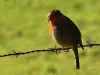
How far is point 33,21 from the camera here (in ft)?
71.8

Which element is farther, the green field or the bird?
the green field

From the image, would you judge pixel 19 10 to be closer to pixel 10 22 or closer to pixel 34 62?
pixel 10 22

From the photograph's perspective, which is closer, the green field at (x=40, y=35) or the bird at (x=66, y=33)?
the bird at (x=66, y=33)

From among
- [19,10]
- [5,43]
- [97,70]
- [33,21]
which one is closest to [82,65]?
[97,70]

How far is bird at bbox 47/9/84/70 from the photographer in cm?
806

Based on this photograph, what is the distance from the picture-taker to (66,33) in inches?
320

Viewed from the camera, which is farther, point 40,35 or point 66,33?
point 40,35

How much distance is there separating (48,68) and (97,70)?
1644 millimetres

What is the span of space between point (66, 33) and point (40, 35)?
12.0 m

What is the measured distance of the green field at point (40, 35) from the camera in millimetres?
16719

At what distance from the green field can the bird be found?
7.52 m

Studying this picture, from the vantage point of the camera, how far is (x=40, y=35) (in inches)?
790

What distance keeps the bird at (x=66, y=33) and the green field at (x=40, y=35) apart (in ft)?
24.7

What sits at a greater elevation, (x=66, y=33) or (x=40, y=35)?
(x=40, y=35)
